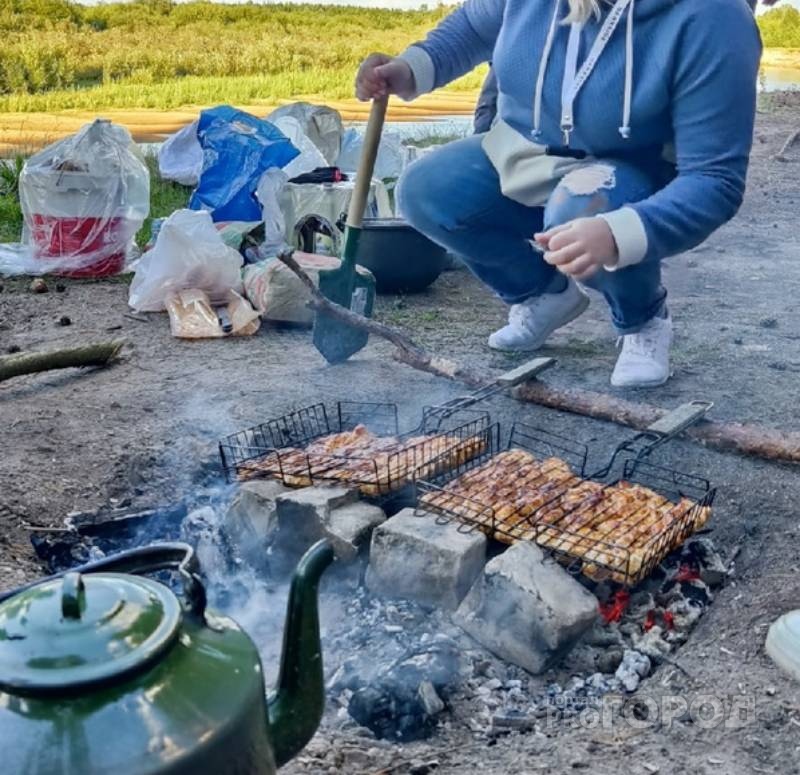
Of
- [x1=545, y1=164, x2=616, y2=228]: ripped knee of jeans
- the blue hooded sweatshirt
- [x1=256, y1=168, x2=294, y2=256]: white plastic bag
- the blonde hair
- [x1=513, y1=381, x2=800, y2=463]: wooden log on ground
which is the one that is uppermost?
the blonde hair

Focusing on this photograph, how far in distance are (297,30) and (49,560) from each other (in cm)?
2175

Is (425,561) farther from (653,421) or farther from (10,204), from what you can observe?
(10,204)

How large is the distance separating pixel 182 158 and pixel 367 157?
3572 mm

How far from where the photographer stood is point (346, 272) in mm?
3963

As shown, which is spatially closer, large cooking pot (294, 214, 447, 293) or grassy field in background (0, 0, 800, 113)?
large cooking pot (294, 214, 447, 293)

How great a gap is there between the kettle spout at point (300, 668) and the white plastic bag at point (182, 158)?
6.01m

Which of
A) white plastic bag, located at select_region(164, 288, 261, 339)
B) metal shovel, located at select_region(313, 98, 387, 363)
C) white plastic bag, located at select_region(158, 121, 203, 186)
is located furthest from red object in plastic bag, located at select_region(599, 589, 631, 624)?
white plastic bag, located at select_region(158, 121, 203, 186)

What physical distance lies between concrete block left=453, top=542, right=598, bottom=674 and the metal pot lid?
3.42ft

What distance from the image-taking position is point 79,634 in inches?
42.2

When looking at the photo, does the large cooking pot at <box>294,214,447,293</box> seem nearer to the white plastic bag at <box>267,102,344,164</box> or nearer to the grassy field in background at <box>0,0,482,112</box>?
the white plastic bag at <box>267,102,344,164</box>

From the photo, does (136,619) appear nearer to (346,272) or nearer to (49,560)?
(49,560)

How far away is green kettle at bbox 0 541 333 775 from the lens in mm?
1032

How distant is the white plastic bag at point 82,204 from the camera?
17.1ft

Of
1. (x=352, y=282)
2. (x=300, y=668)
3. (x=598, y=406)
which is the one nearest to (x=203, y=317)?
(x=352, y=282)
